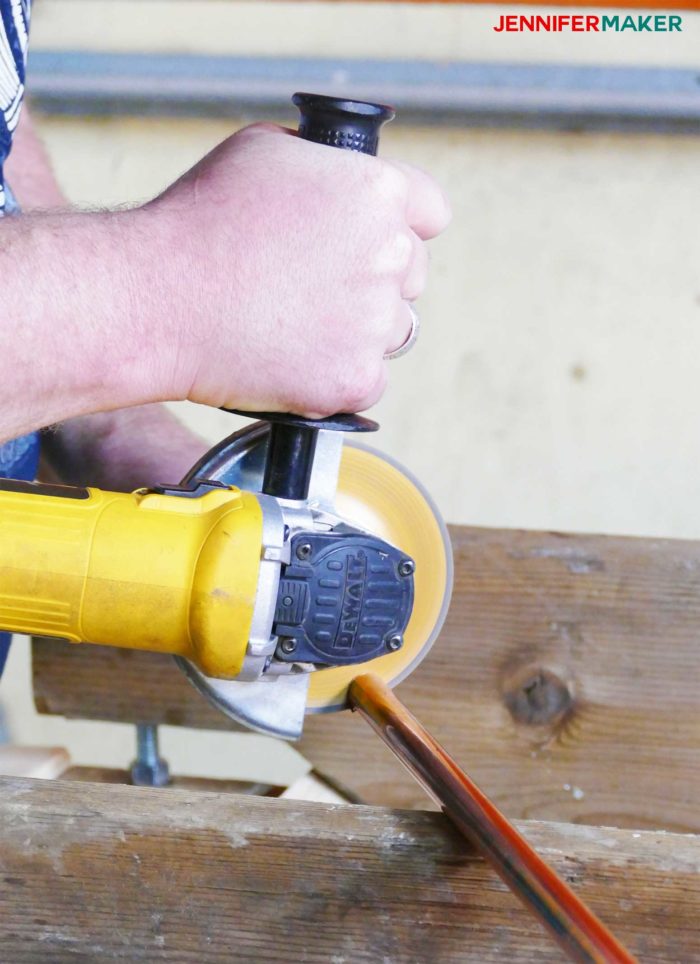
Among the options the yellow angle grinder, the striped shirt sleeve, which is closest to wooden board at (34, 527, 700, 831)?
the yellow angle grinder

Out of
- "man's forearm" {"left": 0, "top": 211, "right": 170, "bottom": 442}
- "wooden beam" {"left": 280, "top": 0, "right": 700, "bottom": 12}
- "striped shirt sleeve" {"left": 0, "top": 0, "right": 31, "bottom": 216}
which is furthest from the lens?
"wooden beam" {"left": 280, "top": 0, "right": 700, "bottom": 12}

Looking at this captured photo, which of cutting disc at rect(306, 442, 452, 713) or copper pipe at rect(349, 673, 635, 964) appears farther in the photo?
cutting disc at rect(306, 442, 452, 713)

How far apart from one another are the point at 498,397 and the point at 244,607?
0.94 m

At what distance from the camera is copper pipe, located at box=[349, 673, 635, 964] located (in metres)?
0.36

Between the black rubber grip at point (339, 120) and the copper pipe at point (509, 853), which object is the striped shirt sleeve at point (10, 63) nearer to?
the black rubber grip at point (339, 120)

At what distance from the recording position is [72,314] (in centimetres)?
49

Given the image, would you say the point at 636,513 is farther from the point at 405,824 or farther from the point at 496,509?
the point at 405,824

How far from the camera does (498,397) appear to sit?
1414mm

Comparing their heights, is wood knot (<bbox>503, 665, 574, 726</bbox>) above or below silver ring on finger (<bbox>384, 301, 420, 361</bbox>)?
below

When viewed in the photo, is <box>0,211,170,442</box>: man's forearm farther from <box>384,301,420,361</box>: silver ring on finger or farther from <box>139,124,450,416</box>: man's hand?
<box>384,301,420,361</box>: silver ring on finger

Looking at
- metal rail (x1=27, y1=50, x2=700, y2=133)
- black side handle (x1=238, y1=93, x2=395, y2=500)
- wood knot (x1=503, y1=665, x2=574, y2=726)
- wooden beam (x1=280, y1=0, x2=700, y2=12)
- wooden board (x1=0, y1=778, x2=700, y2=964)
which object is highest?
wooden beam (x1=280, y1=0, x2=700, y2=12)

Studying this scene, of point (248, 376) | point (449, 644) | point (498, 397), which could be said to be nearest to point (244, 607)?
point (248, 376)

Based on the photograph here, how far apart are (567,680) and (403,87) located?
81 cm

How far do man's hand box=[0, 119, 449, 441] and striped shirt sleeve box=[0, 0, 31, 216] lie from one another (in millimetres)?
263
